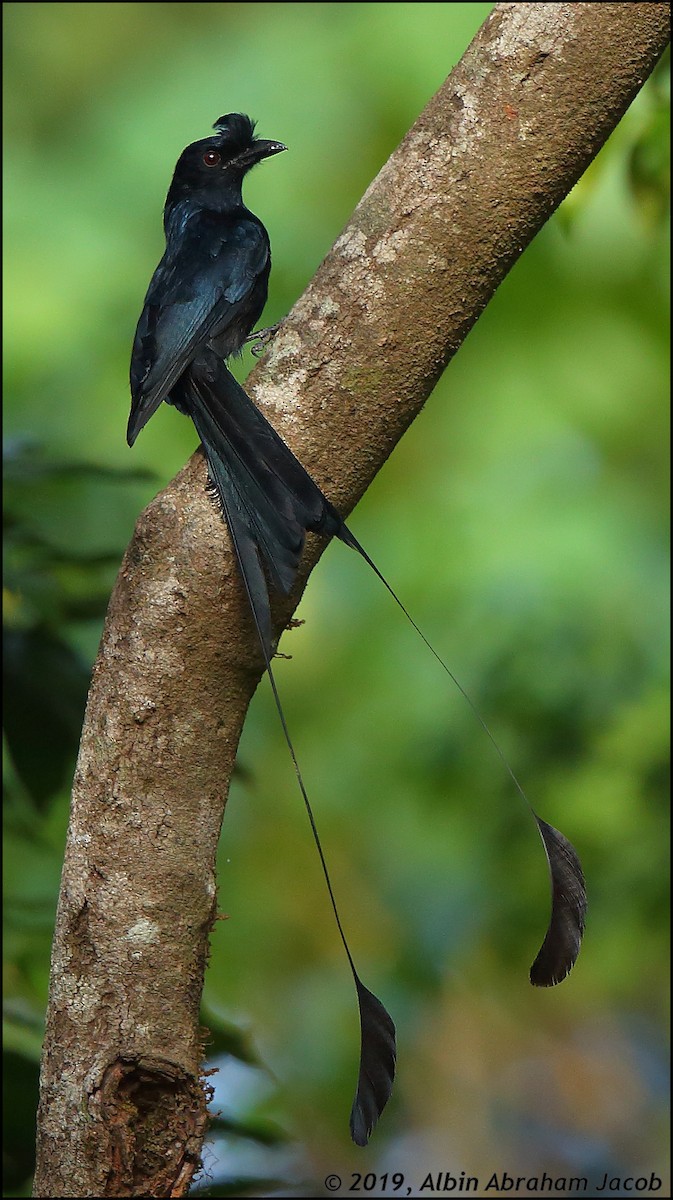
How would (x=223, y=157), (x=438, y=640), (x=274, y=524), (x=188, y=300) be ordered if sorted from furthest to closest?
(x=438, y=640)
(x=223, y=157)
(x=188, y=300)
(x=274, y=524)

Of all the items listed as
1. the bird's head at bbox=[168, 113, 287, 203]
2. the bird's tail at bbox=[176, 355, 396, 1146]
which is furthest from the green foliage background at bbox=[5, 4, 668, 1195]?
the bird's tail at bbox=[176, 355, 396, 1146]

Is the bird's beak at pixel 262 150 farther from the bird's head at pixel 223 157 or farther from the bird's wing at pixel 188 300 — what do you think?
the bird's wing at pixel 188 300

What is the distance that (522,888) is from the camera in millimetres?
3328

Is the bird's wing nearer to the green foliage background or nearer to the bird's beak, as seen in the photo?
the bird's beak

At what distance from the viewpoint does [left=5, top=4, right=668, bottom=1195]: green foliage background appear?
3221 millimetres

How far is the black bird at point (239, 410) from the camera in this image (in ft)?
3.99

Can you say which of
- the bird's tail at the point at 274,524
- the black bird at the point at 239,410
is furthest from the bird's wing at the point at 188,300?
the bird's tail at the point at 274,524

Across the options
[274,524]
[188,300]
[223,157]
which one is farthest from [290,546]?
[223,157]

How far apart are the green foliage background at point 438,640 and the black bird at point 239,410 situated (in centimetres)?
88

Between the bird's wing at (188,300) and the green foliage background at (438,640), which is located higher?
the bird's wing at (188,300)

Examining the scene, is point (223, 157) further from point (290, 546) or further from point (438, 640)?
point (438, 640)

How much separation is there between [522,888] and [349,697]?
846mm

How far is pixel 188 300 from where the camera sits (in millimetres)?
1657

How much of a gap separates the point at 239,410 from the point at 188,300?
0.42 m
